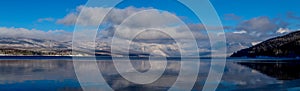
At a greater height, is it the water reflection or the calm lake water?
the calm lake water

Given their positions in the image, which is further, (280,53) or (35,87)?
(280,53)

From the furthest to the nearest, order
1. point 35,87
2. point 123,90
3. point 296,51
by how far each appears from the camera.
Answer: point 296,51 < point 35,87 < point 123,90

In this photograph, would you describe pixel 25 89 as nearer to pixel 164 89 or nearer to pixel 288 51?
pixel 164 89

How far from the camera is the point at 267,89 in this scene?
28906 mm

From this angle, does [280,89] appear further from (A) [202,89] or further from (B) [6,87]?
(B) [6,87]

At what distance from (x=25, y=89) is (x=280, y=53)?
18269cm

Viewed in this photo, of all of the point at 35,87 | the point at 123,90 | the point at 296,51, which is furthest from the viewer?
the point at 296,51

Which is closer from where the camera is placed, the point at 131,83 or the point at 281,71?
the point at 131,83

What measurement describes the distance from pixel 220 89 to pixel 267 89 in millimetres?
3653

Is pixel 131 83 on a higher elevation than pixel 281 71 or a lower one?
higher

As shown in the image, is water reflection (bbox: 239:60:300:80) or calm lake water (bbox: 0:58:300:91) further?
water reflection (bbox: 239:60:300:80)

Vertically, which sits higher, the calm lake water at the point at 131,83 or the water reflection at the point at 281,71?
the calm lake water at the point at 131,83

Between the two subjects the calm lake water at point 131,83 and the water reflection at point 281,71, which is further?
the water reflection at point 281,71

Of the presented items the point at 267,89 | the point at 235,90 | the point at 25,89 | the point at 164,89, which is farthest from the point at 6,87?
the point at 267,89
